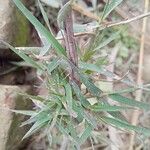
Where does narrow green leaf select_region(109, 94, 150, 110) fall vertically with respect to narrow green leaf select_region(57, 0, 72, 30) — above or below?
below

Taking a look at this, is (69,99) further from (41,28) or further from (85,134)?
(41,28)

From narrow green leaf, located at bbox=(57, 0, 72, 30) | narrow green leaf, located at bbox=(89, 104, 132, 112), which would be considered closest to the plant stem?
narrow green leaf, located at bbox=(57, 0, 72, 30)

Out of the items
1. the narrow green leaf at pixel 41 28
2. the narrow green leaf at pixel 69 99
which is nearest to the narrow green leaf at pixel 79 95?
the narrow green leaf at pixel 69 99

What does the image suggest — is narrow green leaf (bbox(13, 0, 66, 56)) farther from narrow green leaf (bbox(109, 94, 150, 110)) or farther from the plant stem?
narrow green leaf (bbox(109, 94, 150, 110))

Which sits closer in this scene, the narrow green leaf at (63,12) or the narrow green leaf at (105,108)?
the narrow green leaf at (63,12)

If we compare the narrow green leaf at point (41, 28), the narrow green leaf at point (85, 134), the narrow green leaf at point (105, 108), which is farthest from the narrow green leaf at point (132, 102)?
the narrow green leaf at point (41, 28)

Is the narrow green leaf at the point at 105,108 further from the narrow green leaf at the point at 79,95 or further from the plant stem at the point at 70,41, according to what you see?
the plant stem at the point at 70,41

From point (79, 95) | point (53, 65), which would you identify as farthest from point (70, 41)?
point (79, 95)

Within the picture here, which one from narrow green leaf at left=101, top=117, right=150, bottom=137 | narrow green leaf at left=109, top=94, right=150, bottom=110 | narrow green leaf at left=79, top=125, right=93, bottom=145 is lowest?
narrow green leaf at left=79, top=125, right=93, bottom=145

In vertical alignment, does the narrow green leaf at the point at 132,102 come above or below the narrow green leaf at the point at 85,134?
above

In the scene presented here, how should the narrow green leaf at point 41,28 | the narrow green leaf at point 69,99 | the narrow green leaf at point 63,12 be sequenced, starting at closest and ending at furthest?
the narrow green leaf at point 63,12 < the narrow green leaf at point 41,28 < the narrow green leaf at point 69,99

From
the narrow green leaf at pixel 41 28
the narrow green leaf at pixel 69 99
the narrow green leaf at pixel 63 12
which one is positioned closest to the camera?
the narrow green leaf at pixel 63 12

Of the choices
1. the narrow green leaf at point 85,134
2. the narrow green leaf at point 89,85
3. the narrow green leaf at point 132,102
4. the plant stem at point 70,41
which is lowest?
the narrow green leaf at point 85,134
